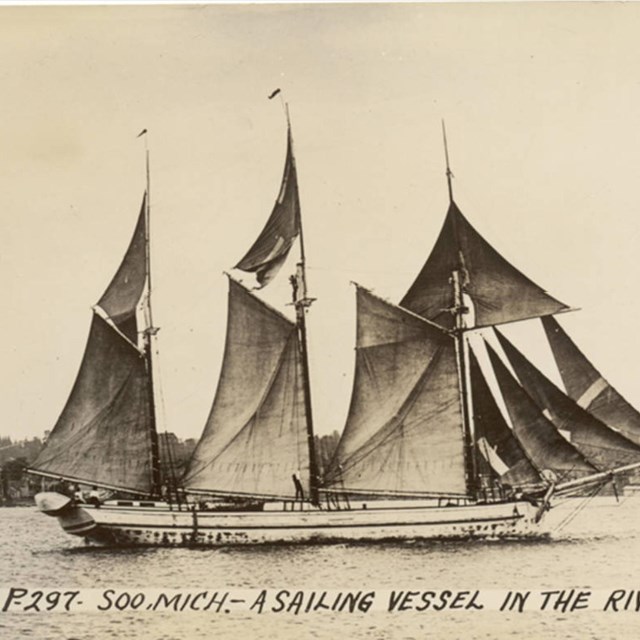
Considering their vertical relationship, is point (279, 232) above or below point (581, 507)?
above

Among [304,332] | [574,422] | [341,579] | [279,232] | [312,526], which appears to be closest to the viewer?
[341,579]

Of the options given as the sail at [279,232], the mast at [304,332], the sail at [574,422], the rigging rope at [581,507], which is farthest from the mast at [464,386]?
the sail at [279,232]

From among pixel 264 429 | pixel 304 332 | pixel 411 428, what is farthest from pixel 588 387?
pixel 264 429

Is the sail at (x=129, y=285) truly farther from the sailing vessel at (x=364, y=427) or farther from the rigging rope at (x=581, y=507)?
the rigging rope at (x=581, y=507)

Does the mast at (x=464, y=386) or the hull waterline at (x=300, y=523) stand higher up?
the mast at (x=464, y=386)

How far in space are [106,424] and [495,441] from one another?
2539 millimetres

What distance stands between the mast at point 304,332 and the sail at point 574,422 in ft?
4.10

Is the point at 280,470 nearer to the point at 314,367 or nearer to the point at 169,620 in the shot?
the point at 314,367

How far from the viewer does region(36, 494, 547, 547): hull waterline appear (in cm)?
779

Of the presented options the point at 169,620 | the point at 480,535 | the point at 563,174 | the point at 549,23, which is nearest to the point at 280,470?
the point at 480,535

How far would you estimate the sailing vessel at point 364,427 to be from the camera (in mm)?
7348

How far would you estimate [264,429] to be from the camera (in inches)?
324

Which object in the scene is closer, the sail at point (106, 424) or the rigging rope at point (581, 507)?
the sail at point (106, 424)

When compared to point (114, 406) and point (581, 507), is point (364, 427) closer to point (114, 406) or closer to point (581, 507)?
point (581, 507)
